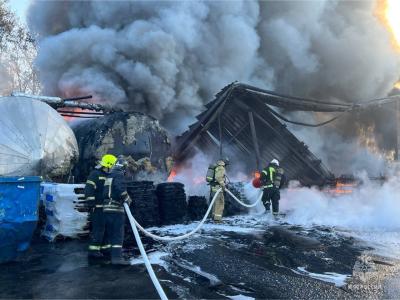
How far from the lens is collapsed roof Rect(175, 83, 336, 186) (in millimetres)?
11617

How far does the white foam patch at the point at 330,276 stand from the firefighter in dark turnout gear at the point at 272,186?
185 inches

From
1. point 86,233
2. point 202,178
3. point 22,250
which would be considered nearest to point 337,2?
point 202,178

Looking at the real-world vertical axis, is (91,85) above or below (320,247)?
above

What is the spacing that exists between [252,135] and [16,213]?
8.00 metres

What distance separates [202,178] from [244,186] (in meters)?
1.77

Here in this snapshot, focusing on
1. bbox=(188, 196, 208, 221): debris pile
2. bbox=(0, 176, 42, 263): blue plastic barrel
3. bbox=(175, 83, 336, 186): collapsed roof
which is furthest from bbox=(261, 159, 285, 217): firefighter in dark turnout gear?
bbox=(0, 176, 42, 263): blue plastic barrel

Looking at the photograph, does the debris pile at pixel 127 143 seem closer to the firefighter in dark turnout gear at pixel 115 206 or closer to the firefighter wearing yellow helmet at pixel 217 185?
the firefighter wearing yellow helmet at pixel 217 185

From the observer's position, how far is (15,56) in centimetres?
2716

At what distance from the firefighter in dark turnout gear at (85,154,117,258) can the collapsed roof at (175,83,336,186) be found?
601 centimetres

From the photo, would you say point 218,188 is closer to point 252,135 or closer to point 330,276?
point 252,135

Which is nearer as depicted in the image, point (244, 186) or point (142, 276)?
point (142, 276)

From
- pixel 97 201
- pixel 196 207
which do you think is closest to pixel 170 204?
pixel 196 207

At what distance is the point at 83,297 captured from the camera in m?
3.92

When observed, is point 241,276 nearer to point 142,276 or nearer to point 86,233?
point 142,276
